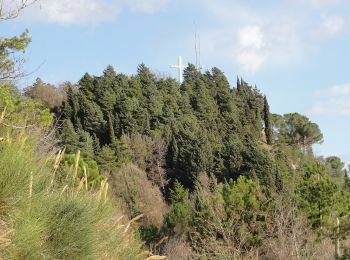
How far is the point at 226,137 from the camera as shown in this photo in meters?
60.4

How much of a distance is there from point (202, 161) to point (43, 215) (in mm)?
47747

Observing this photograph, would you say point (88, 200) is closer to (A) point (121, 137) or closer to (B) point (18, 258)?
(B) point (18, 258)

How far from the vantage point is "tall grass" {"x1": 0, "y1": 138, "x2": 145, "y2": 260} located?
153 inches

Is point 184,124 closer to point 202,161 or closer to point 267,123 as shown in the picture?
point 202,161

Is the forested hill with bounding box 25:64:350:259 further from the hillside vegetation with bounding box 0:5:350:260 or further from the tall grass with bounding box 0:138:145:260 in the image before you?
the tall grass with bounding box 0:138:145:260

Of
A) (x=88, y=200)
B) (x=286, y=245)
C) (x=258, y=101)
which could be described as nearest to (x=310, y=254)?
(x=286, y=245)

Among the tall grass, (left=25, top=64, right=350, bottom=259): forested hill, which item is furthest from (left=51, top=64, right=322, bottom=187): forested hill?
the tall grass

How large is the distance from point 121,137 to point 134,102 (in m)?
8.26

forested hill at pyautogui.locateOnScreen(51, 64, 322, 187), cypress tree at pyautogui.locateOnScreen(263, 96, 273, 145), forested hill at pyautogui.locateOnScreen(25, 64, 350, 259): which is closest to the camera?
forested hill at pyautogui.locateOnScreen(25, 64, 350, 259)

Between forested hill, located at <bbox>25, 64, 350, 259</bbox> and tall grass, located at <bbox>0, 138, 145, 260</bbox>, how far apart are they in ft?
46.7

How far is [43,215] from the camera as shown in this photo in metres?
4.15

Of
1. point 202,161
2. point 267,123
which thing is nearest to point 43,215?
point 202,161

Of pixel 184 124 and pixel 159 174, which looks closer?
Result: pixel 159 174

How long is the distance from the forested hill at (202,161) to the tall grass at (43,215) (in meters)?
14.2
